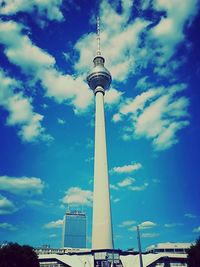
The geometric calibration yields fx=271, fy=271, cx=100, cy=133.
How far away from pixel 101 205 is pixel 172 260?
3684cm

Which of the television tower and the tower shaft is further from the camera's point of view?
the television tower

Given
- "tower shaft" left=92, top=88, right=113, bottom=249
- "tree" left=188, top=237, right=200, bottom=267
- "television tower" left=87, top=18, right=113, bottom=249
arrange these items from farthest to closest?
"television tower" left=87, top=18, right=113, bottom=249 < "tower shaft" left=92, top=88, right=113, bottom=249 < "tree" left=188, top=237, right=200, bottom=267

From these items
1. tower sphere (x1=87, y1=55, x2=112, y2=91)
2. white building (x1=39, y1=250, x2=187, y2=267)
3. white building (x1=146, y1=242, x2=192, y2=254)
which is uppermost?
tower sphere (x1=87, y1=55, x2=112, y2=91)

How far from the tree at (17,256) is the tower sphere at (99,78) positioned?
6754 cm

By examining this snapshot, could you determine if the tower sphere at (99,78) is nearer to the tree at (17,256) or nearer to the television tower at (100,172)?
the television tower at (100,172)

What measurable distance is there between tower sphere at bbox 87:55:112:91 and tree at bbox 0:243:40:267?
67.5 metres

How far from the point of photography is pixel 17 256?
58312 millimetres

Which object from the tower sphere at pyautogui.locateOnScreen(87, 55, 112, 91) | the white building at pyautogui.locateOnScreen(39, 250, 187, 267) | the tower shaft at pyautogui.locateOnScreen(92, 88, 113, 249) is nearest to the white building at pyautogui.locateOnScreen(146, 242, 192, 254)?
the white building at pyautogui.locateOnScreen(39, 250, 187, 267)

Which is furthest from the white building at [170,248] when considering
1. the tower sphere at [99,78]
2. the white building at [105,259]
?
the tower sphere at [99,78]

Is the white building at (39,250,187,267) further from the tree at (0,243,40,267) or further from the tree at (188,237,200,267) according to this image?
the tree at (188,237,200,267)

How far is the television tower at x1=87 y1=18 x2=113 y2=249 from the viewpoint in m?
81.5

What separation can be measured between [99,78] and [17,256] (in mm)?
71130

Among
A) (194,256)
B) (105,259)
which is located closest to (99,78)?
(105,259)

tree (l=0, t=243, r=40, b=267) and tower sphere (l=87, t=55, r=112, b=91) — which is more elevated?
tower sphere (l=87, t=55, r=112, b=91)
